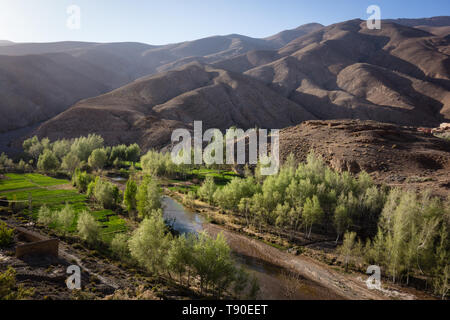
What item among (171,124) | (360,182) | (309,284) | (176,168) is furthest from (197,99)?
(309,284)

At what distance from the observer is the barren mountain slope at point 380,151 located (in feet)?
173

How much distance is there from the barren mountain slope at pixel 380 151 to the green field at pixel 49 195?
4947 centimetres

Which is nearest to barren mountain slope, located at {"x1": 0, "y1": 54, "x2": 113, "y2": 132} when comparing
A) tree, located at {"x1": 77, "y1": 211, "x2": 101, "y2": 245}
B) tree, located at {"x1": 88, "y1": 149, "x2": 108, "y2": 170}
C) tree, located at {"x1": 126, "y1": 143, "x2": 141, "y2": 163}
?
tree, located at {"x1": 126, "y1": 143, "x2": 141, "y2": 163}

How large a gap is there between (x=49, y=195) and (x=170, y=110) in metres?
103

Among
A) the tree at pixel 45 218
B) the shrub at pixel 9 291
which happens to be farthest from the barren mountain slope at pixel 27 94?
the shrub at pixel 9 291

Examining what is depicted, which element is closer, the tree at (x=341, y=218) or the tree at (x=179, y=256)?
the tree at (x=179, y=256)

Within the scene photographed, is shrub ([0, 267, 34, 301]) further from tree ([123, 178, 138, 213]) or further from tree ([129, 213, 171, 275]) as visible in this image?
tree ([123, 178, 138, 213])

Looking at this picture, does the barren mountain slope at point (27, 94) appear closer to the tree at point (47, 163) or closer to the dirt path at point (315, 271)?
the tree at point (47, 163)

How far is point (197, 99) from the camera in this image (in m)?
165

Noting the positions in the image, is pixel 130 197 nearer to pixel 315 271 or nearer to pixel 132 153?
pixel 315 271

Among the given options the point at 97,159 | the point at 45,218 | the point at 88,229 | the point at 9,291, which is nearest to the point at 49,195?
the point at 45,218

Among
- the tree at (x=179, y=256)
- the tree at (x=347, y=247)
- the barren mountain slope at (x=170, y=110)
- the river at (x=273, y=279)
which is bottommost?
the river at (x=273, y=279)
